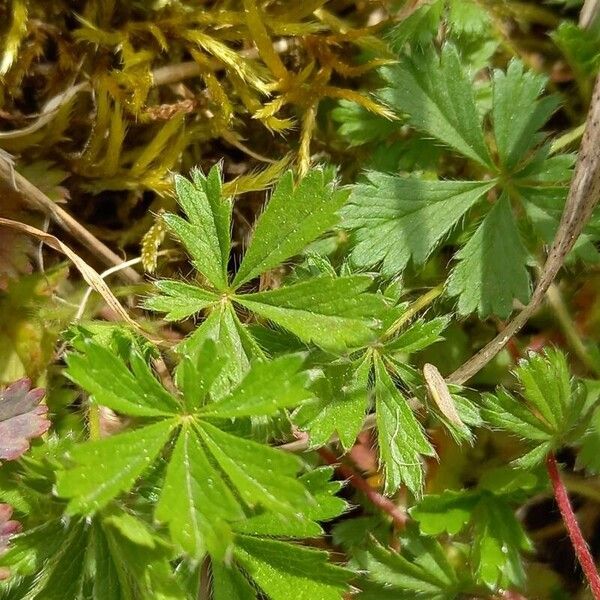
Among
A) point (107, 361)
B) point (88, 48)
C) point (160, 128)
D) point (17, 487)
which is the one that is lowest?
point (17, 487)

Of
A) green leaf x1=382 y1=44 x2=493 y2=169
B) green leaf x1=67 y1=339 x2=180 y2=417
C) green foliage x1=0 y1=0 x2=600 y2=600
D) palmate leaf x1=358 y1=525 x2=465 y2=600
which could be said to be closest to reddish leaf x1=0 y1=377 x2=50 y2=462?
green foliage x1=0 y1=0 x2=600 y2=600

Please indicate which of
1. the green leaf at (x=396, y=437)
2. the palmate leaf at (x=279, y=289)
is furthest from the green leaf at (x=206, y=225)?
the green leaf at (x=396, y=437)

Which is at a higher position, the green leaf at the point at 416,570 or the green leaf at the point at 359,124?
the green leaf at the point at 359,124

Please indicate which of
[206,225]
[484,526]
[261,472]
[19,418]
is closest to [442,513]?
[484,526]

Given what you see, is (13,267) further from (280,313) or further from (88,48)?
(280,313)

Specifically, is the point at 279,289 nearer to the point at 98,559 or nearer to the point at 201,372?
the point at 201,372

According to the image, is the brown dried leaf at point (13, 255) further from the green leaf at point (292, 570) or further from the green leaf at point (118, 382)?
the green leaf at point (292, 570)

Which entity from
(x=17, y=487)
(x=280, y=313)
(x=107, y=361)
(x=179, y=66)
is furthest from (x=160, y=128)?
(x=17, y=487)
